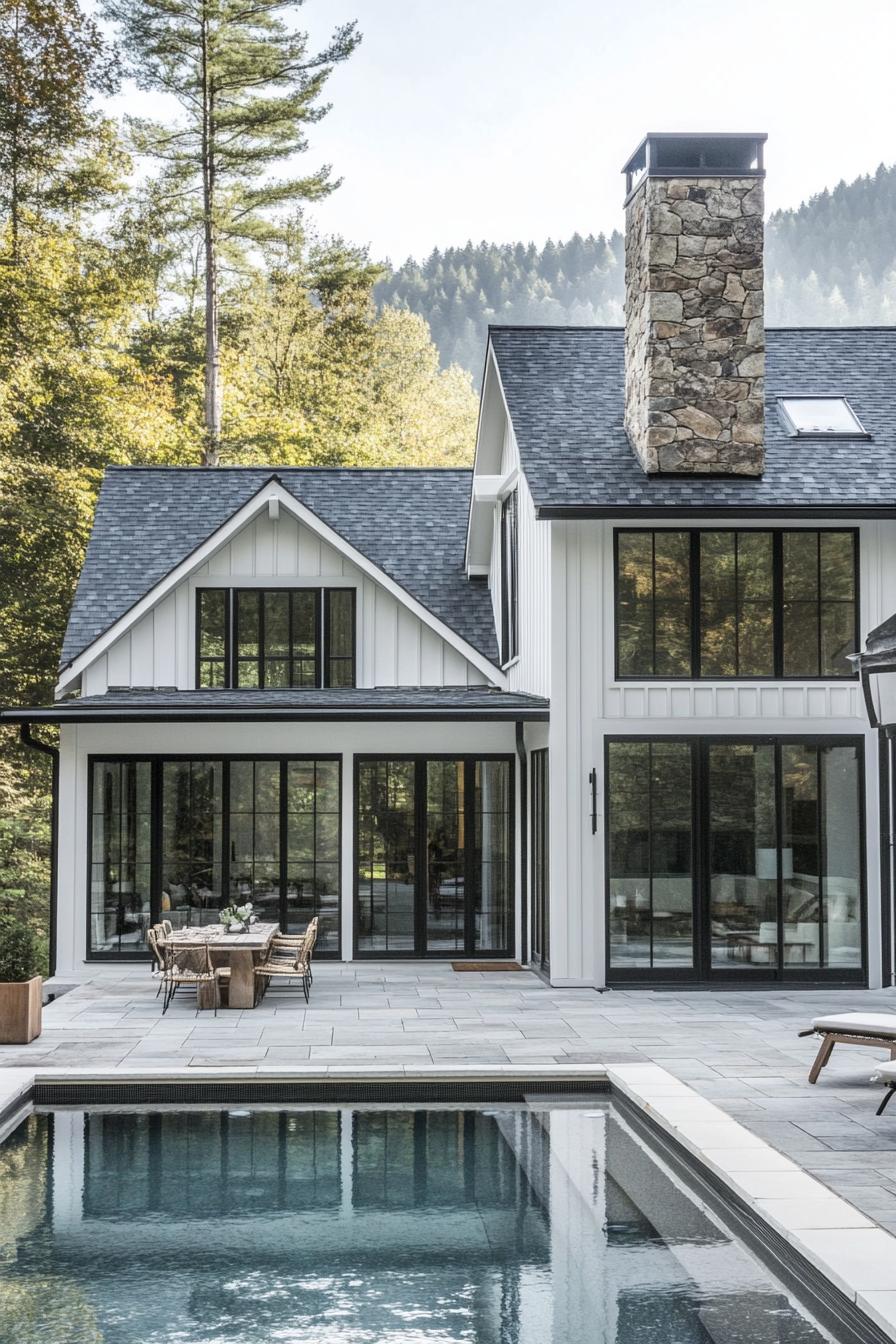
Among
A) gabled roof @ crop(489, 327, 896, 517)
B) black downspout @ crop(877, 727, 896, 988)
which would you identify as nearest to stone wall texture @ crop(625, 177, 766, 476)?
gabled roof @ crop(489, 327, 896, 517)

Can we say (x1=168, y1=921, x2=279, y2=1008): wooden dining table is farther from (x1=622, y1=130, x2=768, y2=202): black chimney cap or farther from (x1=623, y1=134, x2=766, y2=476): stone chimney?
(x1=622, y1=130, x2=768, y2=202): black chimney cap

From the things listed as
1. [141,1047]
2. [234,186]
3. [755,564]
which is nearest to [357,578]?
[755,564]

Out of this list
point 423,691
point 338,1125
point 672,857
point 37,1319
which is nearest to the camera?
point 37,1319

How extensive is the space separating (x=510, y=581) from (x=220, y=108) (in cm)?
2162

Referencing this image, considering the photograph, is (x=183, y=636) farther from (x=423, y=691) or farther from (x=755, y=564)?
(x=755, y=564)

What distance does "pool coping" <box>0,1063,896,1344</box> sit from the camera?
19.1 feet

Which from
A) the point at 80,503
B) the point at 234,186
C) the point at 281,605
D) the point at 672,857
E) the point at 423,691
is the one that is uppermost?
the point at 234,186

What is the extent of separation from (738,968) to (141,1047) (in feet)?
20.0

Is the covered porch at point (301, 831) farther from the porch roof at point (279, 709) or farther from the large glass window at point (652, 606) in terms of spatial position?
the large glass window at point (652, 606)

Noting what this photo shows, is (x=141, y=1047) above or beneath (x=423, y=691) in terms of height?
beneath

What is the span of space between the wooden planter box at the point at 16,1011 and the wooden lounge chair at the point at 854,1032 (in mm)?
5856

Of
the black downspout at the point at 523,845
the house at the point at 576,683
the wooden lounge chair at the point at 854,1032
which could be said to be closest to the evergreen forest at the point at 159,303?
the house at the point at 576,683

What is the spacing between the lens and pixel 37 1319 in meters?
5.89

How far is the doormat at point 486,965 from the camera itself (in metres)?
15.7
